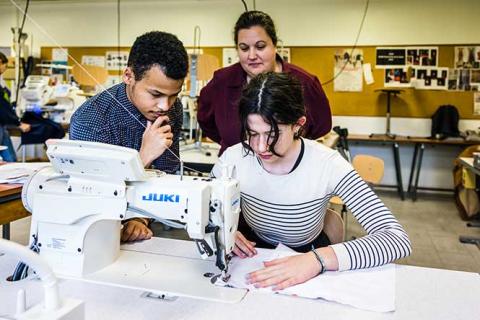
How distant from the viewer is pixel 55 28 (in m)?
6.00

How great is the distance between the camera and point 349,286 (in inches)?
39.8

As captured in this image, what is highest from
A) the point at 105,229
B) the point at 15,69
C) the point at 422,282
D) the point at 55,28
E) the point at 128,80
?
the point at 55,28

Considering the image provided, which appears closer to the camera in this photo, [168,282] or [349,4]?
[168,282]

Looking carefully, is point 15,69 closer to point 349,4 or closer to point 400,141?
point 349,4

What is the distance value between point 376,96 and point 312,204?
4205 millimetres

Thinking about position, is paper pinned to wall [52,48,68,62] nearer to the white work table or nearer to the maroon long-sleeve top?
the maroon long-sleeve top

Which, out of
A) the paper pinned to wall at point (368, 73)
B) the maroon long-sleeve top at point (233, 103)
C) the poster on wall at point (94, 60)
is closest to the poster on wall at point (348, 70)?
the paper pinned to wall at point (368, 73)

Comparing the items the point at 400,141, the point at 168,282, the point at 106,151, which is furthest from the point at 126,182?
the point at 400,141

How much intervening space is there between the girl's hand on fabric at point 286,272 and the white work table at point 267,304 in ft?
0.14

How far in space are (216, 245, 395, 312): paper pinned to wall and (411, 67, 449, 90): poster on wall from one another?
4.40 metres

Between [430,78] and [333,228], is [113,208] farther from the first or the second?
[430,78]

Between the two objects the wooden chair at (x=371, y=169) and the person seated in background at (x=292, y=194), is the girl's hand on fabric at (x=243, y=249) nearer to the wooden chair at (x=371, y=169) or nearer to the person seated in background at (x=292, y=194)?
the person seated in background at (x=292, y=194)

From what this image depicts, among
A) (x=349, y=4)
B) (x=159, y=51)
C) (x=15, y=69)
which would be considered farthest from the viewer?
(x=15, y=69)

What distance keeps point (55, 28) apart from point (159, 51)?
→ 218 inches
